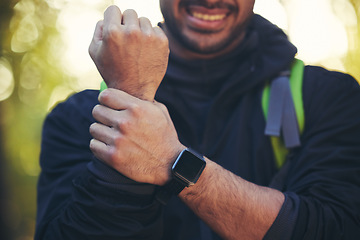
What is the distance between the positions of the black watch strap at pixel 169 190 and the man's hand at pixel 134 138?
0.11 feet

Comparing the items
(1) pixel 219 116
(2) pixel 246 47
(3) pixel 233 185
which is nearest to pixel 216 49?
(2) pixel 246 47

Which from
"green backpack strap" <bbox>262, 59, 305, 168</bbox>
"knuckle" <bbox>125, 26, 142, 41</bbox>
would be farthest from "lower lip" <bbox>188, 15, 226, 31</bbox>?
"knuckle" <bbox>125, 26, 142, 41</bbox>

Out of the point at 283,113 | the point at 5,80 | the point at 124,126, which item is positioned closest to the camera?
the point at 124,126

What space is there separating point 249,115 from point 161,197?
93 cm

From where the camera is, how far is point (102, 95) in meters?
1.64

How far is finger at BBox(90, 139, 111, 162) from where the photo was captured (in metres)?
1.61

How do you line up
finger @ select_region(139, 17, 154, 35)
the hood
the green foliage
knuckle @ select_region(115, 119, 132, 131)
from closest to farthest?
knuckle @ select_region(115, 119, 132, 131) < finger @ select_region(139, 17, 154, 35) < the hood < the green foliage

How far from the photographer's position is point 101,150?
1624mm

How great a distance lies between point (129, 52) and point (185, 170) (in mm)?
623

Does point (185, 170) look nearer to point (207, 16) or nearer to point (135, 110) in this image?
point (135, 110)

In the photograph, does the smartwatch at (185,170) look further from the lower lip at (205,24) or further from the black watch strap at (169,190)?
the lower lip at (205,24)

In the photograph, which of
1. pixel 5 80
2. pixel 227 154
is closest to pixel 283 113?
pixel 227 154

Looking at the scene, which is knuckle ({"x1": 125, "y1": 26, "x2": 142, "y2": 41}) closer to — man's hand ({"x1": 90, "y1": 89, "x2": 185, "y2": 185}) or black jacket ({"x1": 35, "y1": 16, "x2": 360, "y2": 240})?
→ man's hand ({"x1": 90, "y1": 89, "x2": 185, "y2": 185})

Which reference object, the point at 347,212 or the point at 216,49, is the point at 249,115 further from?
the point at 347,212
